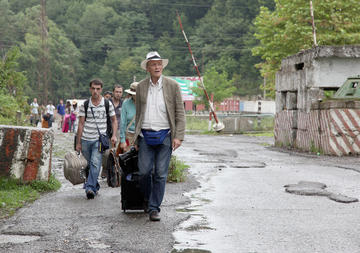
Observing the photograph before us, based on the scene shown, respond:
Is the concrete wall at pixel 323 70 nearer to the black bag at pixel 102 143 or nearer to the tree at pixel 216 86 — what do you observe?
the black bag at pixel 102 143

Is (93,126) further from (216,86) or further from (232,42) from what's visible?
(232,42)

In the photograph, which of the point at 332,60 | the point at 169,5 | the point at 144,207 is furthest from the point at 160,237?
the point at 169,5

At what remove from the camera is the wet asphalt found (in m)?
5.57

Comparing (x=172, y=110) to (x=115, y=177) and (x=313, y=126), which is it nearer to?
(x=115, y=177)

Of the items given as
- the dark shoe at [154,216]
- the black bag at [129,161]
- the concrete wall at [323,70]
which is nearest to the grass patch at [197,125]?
the concrete wall at [323,70]

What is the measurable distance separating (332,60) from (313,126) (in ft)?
8.13

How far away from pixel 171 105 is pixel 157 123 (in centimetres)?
27

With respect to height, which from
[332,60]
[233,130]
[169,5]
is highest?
[169,5]

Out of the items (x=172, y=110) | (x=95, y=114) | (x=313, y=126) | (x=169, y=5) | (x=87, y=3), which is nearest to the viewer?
(x=172, y=110)

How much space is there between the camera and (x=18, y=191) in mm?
8734

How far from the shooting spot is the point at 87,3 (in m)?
130

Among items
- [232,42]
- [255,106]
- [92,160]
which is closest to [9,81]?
[92,160]

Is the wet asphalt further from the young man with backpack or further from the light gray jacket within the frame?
the light gray jacket

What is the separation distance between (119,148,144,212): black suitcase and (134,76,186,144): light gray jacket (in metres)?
0.38
